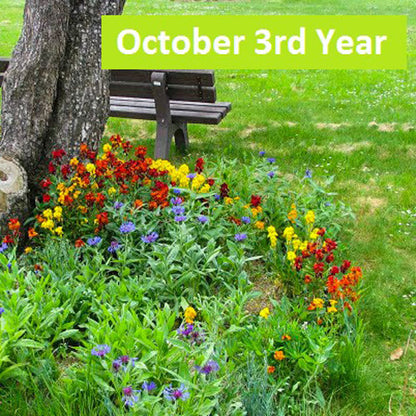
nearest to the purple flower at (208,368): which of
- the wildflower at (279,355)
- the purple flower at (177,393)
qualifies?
the purple flower at (177,393)

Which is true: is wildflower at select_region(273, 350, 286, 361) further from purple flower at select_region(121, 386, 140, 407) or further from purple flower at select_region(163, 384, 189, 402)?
purple flower at select_region(121, 386, 140, 407)

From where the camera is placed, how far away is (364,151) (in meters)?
7.02

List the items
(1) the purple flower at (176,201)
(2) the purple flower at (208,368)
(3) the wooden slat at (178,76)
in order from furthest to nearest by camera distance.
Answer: (3) the wooden slat at (178,76) → (1) the purple flower at (176,201) → (2) the purple flower at (208,368)

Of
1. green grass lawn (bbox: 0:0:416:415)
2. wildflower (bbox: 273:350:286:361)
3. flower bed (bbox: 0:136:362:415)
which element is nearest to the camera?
flower bed (bbox: 0:136:362:415)

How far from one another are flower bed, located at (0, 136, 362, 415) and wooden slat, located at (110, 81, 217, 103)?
1198 millimetres

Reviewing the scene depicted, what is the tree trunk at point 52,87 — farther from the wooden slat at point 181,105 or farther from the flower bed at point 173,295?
the wooden slat at point 181,105

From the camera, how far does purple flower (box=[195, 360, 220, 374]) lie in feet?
9.09

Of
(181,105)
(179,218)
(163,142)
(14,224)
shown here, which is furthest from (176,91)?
(14,224)

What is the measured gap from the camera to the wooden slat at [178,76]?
6.23 m

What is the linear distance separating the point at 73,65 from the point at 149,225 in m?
1.57

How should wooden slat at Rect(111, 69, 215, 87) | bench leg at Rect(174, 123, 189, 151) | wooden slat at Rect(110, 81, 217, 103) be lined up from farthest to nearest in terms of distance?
bench leg at Rect(174, 123, 189, 151), wooden slat at Rect(110, 81, 217, 103), wooden slat at Rect(111, 69, 215, 87)

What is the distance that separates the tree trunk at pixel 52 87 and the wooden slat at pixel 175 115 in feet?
4.76

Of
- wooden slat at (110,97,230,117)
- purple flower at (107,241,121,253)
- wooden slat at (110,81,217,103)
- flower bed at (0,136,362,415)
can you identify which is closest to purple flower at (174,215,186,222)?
flower bed at (0,136,362,415)

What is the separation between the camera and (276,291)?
167 inches
